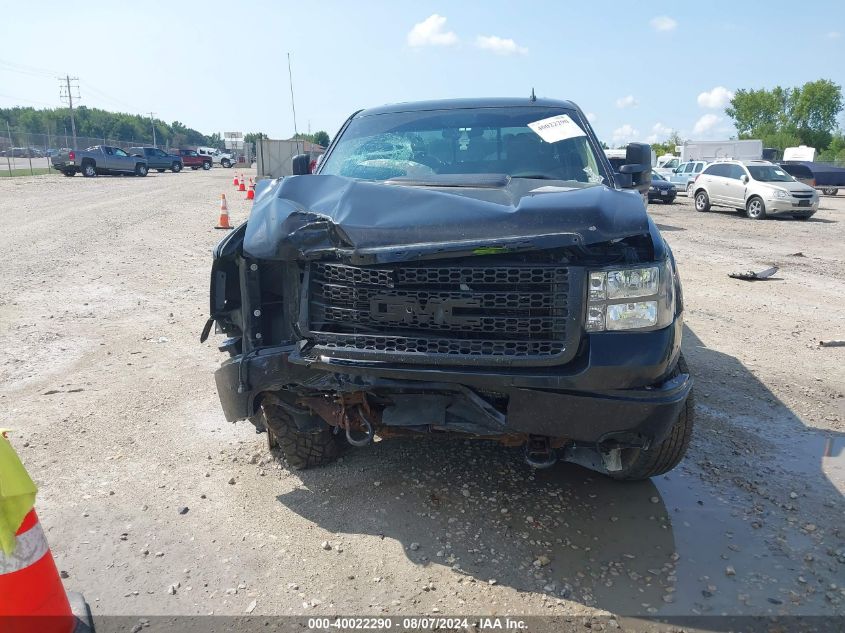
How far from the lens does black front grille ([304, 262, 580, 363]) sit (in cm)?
264

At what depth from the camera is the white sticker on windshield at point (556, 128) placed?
4.12m

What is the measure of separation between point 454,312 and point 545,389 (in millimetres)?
472

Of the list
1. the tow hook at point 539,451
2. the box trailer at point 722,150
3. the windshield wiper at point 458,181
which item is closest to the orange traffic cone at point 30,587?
the tow hook at point 539,451

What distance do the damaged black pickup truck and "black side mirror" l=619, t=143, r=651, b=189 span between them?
1.34 meters

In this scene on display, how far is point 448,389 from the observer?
2824 millimetres

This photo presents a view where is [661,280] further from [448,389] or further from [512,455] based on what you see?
[512,455]

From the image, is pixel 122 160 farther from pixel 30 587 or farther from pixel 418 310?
pixel 30 587

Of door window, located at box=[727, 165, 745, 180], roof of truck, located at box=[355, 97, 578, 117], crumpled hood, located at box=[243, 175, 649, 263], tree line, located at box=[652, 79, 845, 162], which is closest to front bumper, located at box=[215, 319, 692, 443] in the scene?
crumpled hood, located at box=[243, 175, 649, 263]

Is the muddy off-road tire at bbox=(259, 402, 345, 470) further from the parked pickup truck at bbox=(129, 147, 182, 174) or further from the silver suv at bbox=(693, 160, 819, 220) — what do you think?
the parked pickup truck at bbox=(129, 147, 182, 174)

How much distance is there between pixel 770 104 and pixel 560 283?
102249mm

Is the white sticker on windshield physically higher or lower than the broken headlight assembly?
higher

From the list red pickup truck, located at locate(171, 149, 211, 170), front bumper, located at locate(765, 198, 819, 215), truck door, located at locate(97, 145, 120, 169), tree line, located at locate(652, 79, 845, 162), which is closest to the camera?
front bumper, located at locate(765, 198, 819, 215)

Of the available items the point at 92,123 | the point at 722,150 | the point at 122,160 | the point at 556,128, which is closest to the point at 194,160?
the point at 122,160

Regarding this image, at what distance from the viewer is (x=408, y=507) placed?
332 cm
